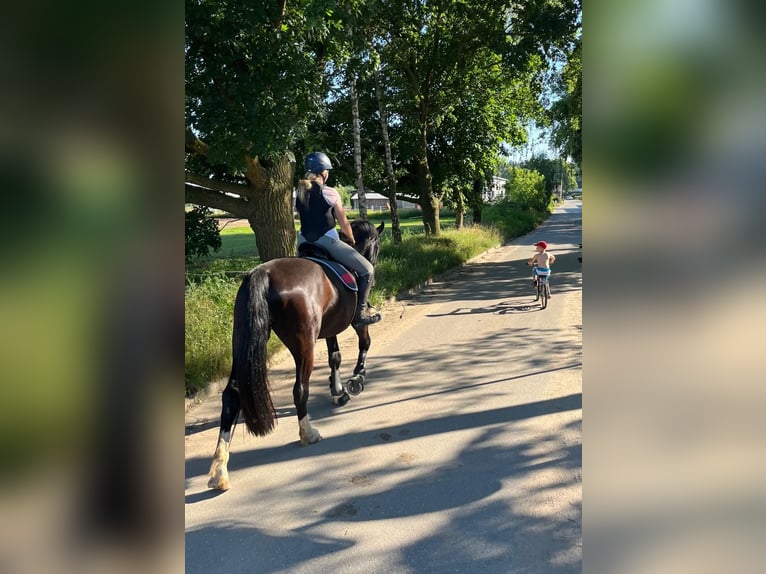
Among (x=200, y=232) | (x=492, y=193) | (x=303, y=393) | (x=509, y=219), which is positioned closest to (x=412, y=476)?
(x=303, y=393)

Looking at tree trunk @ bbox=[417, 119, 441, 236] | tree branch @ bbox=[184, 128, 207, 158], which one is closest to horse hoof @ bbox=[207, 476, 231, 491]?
tree branch @ bbox=[184, 128, 207, 158]

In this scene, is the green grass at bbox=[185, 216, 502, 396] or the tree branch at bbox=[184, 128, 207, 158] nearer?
the green grass at bbox=[185, 216, 502, 396]

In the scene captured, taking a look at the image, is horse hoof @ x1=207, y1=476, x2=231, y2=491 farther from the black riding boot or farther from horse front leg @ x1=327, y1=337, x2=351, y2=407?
the black riding boot

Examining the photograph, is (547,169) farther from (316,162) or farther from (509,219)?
(316,162)

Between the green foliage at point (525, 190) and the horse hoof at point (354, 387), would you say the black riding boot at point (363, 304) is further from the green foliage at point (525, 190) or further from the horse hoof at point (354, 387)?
the green foliage at point (525, 190)

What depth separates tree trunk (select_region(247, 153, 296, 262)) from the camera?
35.2ft

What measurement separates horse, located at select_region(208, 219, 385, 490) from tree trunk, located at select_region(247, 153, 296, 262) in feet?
17.9

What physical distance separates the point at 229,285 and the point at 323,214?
444cm
